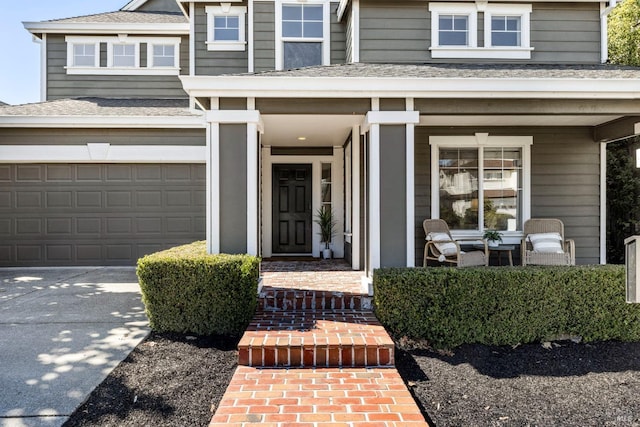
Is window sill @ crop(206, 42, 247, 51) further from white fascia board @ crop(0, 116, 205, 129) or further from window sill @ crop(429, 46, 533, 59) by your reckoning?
window sill @ crop(429, 46, 533, 59)

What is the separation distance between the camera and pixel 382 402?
10.2 feet

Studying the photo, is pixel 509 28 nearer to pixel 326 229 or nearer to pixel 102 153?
pixel 326 229

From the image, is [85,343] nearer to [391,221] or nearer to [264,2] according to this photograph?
[391,221]

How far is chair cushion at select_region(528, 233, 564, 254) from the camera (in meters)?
6.76

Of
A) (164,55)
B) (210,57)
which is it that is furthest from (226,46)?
(164,55)

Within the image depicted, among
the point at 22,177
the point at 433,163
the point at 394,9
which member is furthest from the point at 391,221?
the point at 22,177

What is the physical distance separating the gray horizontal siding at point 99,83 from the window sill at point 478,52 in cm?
563

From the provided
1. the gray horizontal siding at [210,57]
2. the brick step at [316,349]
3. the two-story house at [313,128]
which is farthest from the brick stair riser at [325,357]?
the gray horizontal siding at [210,57]

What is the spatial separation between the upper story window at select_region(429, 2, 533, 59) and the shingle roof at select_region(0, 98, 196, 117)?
4775 mm

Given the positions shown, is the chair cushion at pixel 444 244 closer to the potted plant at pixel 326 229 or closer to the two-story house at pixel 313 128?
the two-story house at pixel 313 128

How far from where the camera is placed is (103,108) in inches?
348

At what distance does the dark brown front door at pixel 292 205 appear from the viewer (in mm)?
9016

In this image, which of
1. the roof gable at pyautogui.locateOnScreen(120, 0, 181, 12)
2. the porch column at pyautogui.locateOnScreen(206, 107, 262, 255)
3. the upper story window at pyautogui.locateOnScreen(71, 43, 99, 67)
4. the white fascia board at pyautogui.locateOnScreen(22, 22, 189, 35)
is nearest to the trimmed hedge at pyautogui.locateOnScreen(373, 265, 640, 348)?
the porch column at pyautogui.locateOnScreen(206, 107, 262, 255)

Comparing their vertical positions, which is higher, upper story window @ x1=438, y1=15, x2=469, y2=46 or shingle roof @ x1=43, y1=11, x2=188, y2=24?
shingle roof @ x1=43, y1=11, x2=188, y2=24
